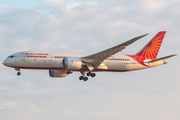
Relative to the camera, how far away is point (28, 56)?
56344 millimetres

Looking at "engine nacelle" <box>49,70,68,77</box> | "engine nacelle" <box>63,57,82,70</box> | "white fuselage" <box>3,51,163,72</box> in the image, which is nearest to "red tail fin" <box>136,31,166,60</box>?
"white fuselage" <box>3,51,163,72</box>

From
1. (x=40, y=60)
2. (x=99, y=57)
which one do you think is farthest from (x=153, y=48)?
(x=40, y=60)

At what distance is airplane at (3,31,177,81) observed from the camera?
5497 centimetres

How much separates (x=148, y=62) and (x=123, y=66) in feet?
16.0

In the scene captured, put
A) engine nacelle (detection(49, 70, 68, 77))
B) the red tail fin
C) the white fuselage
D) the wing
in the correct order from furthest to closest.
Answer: engine nacelle (detection(49, 70, 68, 77))
the red tail fin
the white fuselage
the wing

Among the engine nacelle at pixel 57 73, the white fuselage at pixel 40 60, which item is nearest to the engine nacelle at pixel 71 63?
the white fuselage at pixel 40 60

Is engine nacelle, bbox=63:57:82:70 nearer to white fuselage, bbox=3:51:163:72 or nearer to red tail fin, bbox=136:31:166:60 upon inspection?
white fuselage, bbox=3:51:163:72

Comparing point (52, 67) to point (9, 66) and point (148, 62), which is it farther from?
point (148, 62)

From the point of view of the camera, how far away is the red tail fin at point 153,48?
206 feet

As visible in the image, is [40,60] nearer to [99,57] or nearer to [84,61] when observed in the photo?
[84,61]

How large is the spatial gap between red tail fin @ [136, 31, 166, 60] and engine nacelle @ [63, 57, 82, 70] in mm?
13187

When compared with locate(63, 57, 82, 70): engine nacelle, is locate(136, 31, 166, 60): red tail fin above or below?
above

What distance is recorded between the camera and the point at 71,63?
54438 millimetres

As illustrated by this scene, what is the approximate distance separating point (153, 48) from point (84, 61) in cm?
1511
